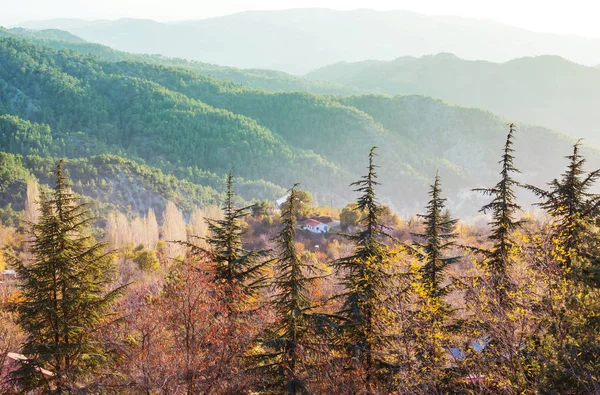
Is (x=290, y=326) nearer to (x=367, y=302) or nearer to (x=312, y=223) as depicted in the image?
(x=367, y=302)

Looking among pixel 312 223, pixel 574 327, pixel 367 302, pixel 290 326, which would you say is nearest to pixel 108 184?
pixel 312 223

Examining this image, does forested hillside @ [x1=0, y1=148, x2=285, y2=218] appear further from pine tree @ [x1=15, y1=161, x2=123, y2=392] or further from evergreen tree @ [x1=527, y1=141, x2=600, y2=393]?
evergreen tree @ [x1=527, y1=141, x2=600, y2=393]

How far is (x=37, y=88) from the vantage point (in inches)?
7264

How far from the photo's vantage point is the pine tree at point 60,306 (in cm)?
1470

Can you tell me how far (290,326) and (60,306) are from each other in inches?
292

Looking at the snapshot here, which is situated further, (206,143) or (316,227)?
(206,143)

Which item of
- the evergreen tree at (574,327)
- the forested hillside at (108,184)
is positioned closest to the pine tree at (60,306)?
the evergreen tree at (574,327)

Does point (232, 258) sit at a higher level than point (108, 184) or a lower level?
higher

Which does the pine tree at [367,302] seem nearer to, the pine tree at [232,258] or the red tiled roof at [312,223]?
the pine tree at [232,258]

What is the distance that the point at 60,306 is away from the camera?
15.2 m

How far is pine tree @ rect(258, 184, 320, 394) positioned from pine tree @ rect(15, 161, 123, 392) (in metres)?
5.64

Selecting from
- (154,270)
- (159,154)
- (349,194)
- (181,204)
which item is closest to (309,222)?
(154,270)

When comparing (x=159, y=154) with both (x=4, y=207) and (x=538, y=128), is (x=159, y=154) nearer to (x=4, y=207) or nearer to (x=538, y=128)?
(x=4, y=207)

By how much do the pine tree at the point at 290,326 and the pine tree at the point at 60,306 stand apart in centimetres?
564
